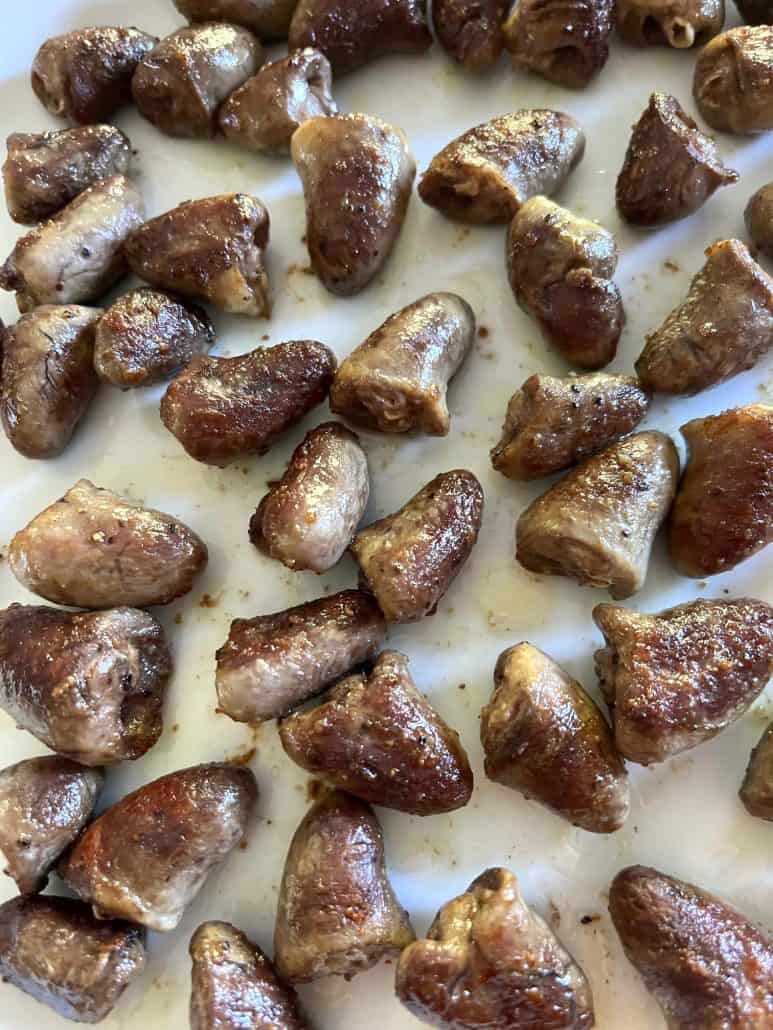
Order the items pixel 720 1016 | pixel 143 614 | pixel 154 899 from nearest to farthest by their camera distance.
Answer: pixel 720 1016 → pixel 154 899 → pixel 143 614

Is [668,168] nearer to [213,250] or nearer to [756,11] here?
[756,11]

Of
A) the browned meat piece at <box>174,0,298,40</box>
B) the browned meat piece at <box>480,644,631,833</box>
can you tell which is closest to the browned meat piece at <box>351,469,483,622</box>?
the browned meat piece at <box>480,644,631,833</box>

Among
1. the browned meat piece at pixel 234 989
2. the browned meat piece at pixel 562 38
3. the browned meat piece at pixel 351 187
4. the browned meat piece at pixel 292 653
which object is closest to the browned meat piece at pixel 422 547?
the browned meat piece at pixel 292 653

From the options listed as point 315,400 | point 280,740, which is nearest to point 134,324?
point 315,400

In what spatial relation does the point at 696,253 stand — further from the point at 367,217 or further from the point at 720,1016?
the point at 720,1016

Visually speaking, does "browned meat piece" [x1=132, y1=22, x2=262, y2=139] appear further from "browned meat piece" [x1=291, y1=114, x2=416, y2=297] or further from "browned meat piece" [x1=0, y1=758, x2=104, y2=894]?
"browned meat piece" [x1=0, y1=758, x2=104, y2=894]

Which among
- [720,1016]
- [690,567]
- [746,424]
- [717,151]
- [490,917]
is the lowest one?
[720,1016]

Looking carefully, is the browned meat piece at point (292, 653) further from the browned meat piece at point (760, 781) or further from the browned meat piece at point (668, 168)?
the browned meat piece at point (668, 168)
